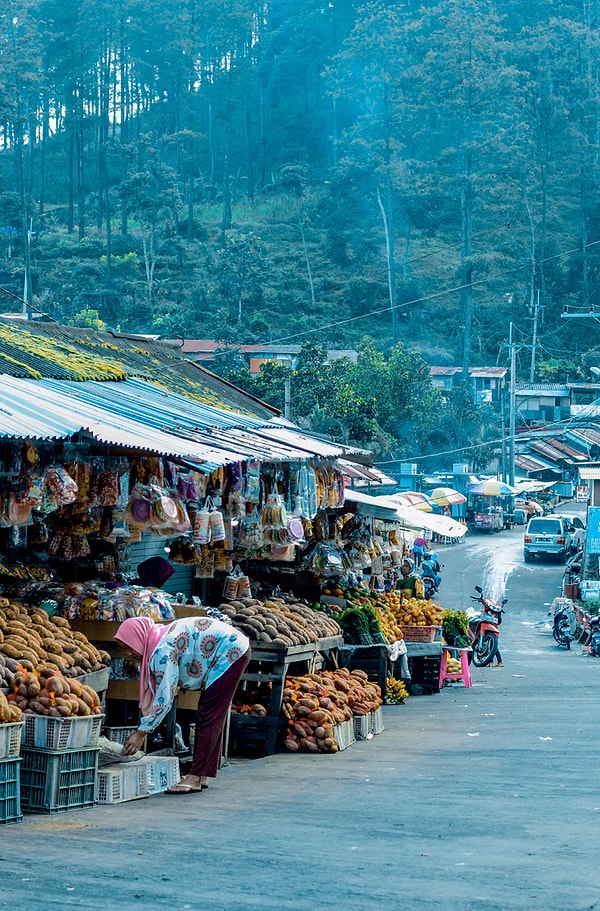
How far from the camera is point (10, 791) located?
5691mm

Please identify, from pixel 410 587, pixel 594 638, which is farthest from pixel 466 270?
pixel 410 587

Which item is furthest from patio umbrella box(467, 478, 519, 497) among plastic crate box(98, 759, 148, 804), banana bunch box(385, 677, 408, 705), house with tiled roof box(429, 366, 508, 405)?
plastic crate box(98, 759, 148, 804)

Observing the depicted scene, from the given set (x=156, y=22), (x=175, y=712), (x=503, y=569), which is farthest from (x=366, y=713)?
(x=156, y=22)

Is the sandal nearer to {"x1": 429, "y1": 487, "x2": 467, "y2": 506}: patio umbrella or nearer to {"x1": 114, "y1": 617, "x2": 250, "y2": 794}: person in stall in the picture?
{"x1": 114, "y1": 617, "x2": 250, "y2": 794}: person in stall

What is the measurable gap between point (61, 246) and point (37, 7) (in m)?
23.9

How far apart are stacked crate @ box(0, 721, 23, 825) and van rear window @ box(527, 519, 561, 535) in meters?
29.6

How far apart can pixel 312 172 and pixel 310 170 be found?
19cm

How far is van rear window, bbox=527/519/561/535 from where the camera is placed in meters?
34.4

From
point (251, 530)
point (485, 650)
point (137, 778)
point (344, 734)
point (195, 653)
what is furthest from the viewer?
point (485, 650)

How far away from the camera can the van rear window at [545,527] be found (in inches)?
1353

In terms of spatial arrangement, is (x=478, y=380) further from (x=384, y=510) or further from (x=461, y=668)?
(x=384, y=510)

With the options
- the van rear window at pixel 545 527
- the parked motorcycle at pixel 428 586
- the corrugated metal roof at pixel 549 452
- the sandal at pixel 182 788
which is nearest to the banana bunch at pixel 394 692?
the sandal at pixel 182 788

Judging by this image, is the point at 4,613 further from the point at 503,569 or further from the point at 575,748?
the point at 503,569

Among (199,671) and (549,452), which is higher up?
(549,452)
